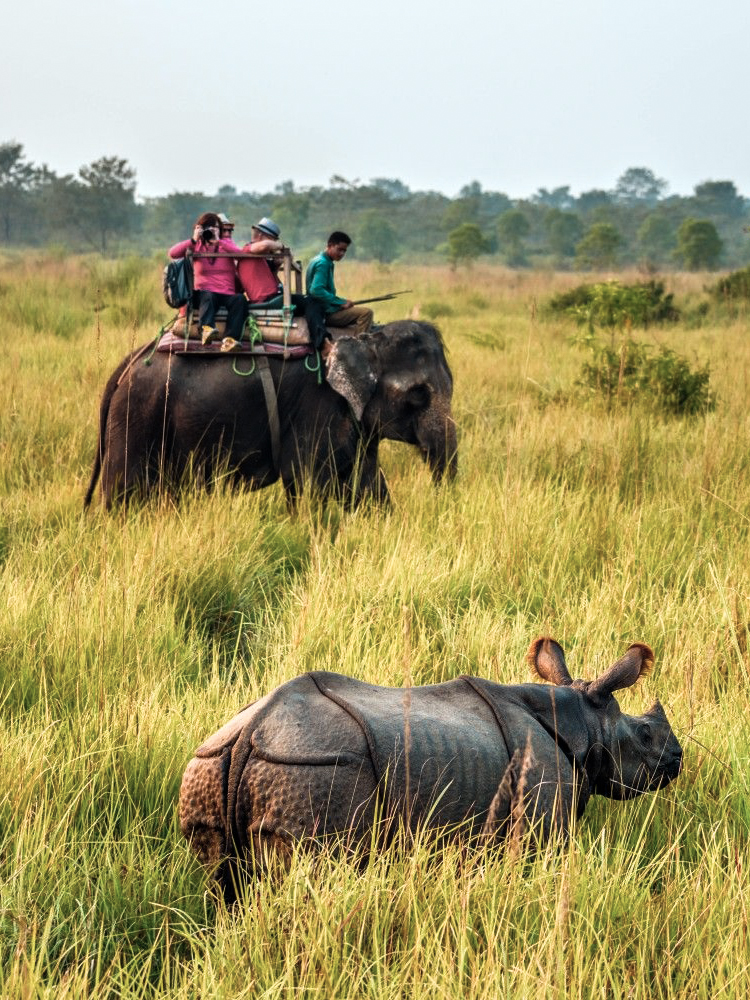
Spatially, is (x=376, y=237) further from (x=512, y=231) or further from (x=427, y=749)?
(x=427, y=749)

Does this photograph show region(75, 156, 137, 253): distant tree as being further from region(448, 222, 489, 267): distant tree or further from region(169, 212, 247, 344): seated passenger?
region(169, 212, 247, 344): seated passenger

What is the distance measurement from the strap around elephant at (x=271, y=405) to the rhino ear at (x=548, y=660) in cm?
325

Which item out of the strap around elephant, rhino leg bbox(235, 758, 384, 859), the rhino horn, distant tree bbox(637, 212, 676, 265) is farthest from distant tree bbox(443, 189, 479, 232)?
rhino leg bbox(235, 758, 384, 859)

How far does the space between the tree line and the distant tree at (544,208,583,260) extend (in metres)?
0.06

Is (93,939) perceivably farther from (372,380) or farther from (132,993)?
(372,380)

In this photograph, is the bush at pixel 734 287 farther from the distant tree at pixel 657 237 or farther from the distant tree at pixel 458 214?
the distant tree at pixel 458 214

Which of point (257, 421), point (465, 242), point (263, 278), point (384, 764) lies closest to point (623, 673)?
point (384, 764)

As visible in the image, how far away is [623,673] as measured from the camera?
2.82 metres

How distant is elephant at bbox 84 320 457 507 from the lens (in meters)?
6.05

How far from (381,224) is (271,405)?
55.5 m

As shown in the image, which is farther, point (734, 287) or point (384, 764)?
point (734, 287)

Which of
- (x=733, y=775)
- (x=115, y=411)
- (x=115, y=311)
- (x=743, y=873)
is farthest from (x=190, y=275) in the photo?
(x=115, y=311)

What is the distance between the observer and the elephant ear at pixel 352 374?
6.05 meters

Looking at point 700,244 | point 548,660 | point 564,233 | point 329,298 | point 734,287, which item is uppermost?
point 564,233
